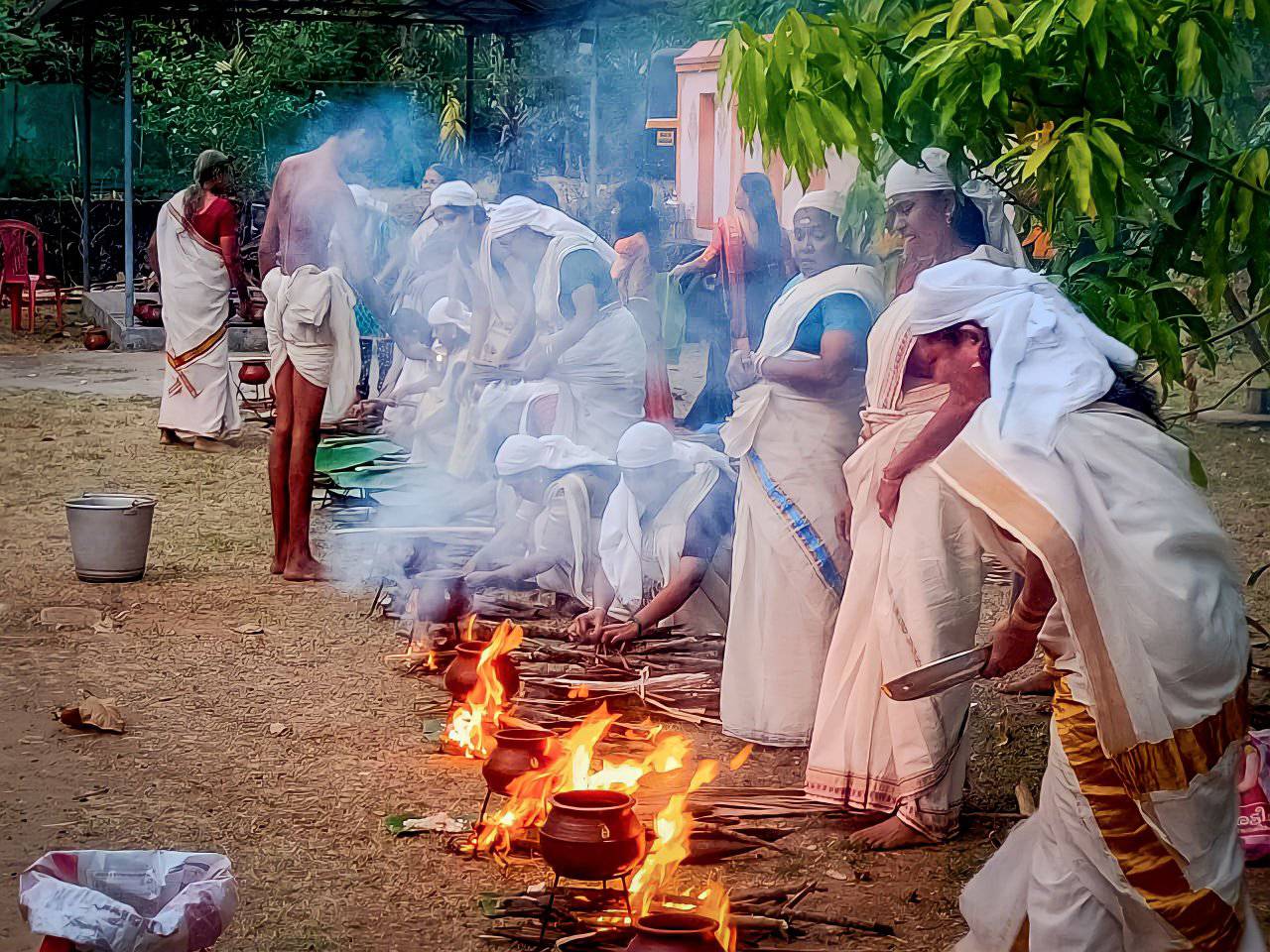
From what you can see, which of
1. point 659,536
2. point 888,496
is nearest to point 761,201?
point 659,536

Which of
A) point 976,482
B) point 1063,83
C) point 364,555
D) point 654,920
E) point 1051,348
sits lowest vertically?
point 364,555

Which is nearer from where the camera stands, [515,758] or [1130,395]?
[1130,395]

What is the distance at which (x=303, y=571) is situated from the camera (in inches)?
315

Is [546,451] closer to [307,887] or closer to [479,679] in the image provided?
[479,679]

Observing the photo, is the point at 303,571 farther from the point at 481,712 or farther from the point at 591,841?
the point at 591,841

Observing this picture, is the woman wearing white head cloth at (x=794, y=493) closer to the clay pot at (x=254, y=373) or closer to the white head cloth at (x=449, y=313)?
the white head cloth at (x=449, y=313)

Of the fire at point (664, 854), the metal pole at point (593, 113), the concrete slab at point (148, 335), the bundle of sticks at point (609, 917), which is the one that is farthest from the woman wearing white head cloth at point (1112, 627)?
the concrete slab at point (148, 335)

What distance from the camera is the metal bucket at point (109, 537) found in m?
7.83

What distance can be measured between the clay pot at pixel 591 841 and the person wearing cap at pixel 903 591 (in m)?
1.14

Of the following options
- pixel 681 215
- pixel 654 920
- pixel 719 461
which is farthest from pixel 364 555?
pixel 681 215

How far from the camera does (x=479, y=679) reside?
5.67m

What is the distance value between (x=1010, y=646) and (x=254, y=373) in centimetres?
995

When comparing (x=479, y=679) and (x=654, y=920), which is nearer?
(x=654, y=920)

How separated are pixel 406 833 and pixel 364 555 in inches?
145
